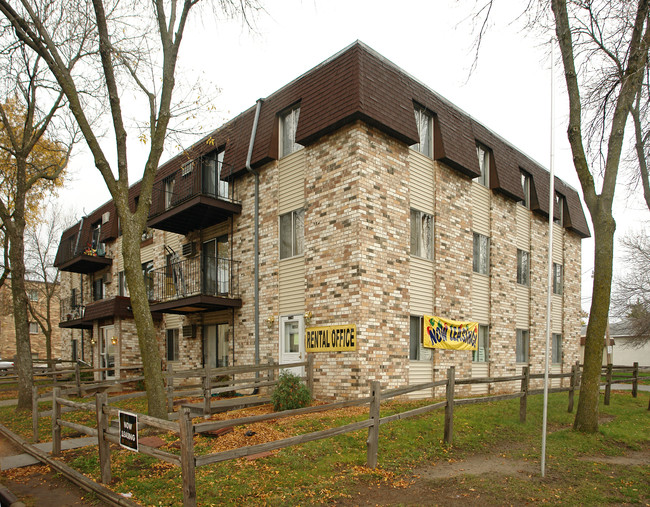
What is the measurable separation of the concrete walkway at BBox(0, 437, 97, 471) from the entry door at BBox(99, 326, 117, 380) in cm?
1236

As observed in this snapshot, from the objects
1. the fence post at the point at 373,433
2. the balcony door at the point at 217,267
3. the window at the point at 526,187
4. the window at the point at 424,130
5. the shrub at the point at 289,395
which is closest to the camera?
the fence post at the point at 373,433

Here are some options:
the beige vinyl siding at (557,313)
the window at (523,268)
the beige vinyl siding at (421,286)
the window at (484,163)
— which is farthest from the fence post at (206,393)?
the beige vinyl siding at (557,313)

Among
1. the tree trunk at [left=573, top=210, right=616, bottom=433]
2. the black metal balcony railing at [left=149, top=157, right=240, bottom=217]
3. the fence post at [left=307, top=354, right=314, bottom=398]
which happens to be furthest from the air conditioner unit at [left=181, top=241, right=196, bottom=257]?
the tree trunk at [left=573, top=210, right=616, bottom=433]

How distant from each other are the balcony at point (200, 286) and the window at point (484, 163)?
9.08 metres

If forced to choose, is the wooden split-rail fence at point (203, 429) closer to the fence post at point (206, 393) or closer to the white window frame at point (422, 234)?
the fence post at point (206, 393)

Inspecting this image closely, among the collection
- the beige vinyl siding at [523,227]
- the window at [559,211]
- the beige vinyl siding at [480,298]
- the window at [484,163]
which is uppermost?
the window at [484,163]

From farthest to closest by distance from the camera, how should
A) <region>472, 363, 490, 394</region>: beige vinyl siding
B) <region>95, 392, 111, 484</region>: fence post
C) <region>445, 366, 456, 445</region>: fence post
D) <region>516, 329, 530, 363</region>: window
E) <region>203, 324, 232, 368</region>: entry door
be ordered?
<region>516, 329, 530, 363</region>: window → <region>203, 324, 232, 368</region>: entry door → <region>472, 363, 490, 394</region>: beige vinyl siding → <region>445, 366, 456, 445</region>: fence post → <region>95, 392, 111, 484</region>: fence post

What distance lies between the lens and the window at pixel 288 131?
591 inches

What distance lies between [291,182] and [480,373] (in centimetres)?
871

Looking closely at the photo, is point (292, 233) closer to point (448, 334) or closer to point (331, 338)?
point (331, 338)

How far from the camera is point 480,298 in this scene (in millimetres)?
16812

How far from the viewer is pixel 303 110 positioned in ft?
46.2

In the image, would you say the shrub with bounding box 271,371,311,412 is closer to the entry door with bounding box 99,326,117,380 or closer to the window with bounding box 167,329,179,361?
the window with bounding box 167,329,179,361

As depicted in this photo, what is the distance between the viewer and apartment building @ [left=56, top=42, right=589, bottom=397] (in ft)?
41.7
